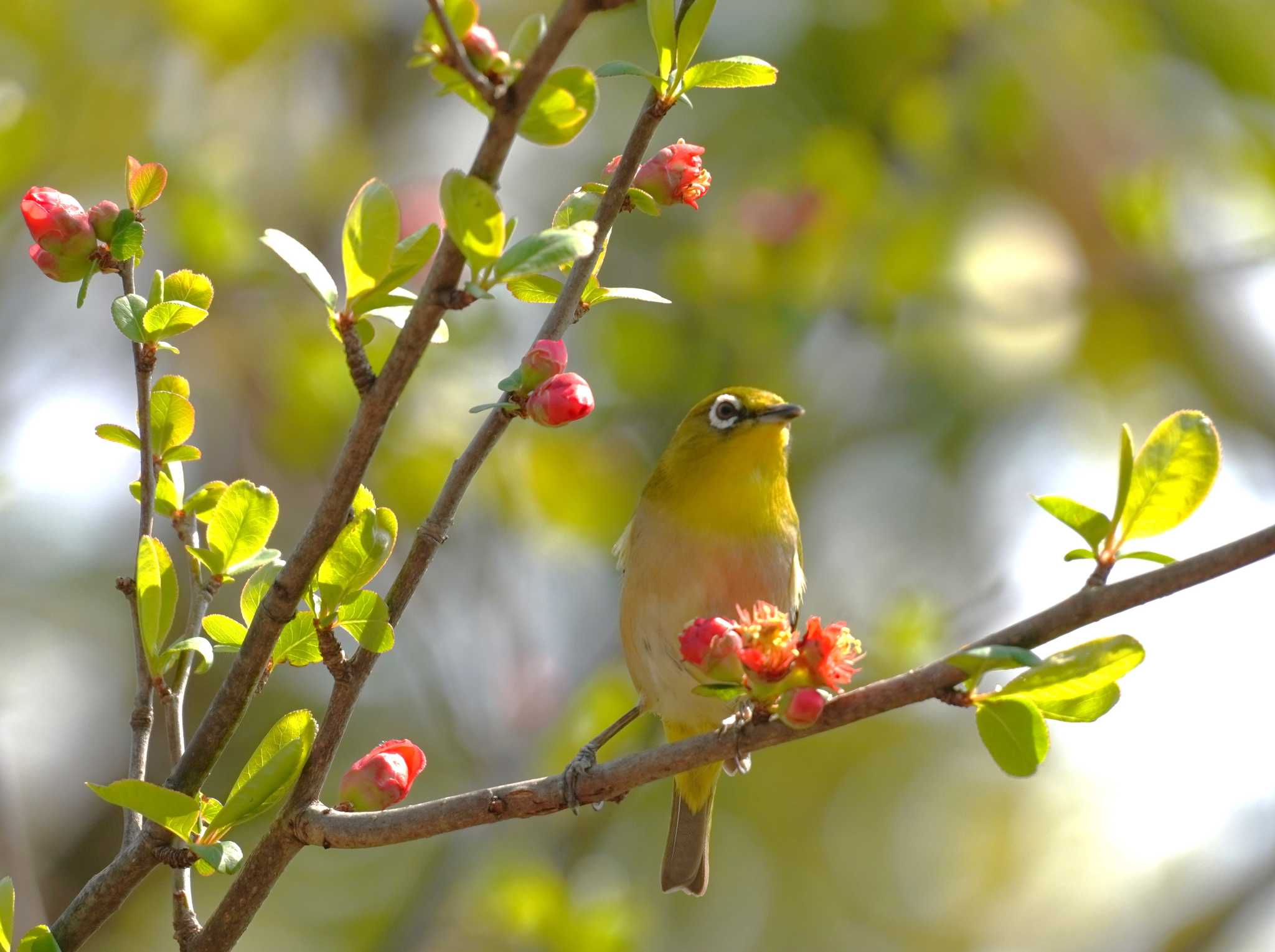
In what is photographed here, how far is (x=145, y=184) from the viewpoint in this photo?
7.70 ft

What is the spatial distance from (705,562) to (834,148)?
8.88 ft

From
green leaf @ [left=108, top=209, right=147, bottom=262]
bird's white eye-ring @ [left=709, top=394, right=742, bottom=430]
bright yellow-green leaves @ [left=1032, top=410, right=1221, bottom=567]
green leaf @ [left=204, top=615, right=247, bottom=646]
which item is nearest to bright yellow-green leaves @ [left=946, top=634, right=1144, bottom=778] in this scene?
bright yellow-green leaves @ [left=1032, top=410, right=1221, bottom=567]

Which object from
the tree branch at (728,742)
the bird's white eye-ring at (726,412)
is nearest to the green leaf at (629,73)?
the tree branch at (728,742)

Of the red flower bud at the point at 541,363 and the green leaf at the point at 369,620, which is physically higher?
the red flower bud at the point at 541,363

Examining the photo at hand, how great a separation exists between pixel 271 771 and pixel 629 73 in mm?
1411

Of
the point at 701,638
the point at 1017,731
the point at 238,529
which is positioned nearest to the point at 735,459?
the point at 701,638

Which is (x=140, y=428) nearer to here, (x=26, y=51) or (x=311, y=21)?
(x=26, y=51)

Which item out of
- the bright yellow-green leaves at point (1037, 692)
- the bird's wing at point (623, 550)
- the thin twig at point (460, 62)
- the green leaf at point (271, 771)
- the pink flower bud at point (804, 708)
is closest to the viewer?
the thin twig at point (460, 62)

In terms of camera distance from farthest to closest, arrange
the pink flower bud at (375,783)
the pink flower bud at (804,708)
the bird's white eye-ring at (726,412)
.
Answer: the bird's white eye-ring at (726,412) < the pink flower bud at (375,783) < the pink flower bud at (804,708)

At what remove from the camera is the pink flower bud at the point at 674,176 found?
258 centimetres

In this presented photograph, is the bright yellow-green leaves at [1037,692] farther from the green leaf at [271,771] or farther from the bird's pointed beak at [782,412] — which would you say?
the bird's pointed beak at [782,412]

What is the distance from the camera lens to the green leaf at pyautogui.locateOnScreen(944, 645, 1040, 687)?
191cm

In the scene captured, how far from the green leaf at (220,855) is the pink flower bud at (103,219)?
112cm

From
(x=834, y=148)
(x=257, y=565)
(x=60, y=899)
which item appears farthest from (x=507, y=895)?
(x=834, y=148)
